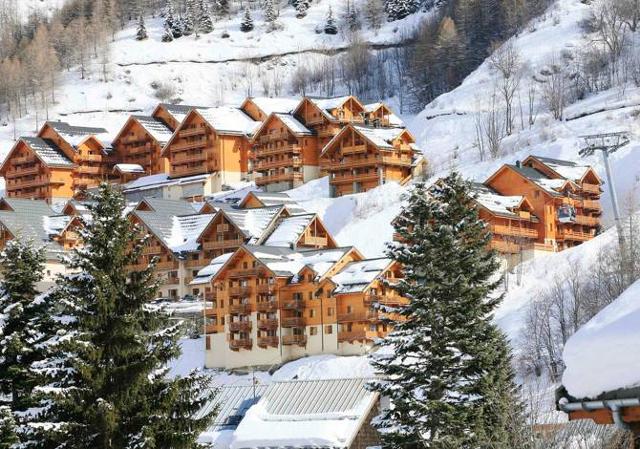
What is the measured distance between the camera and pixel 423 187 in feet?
128

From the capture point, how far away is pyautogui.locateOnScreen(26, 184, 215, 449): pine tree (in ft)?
95.1

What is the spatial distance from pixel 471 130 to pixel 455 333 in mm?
85428

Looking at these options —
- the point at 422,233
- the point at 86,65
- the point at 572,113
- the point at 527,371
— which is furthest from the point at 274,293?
the point at 86,65

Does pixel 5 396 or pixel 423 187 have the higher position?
pixel 423 187

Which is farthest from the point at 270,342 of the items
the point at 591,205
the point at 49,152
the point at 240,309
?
the point at 49,152

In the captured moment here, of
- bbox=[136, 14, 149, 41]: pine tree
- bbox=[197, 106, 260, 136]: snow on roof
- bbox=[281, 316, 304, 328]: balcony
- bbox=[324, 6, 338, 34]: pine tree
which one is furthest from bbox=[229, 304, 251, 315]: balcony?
bbox=[136, 14, 149, 41]: pine tree

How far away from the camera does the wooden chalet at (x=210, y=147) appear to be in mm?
121688

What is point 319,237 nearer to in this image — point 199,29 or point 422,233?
point 422,233

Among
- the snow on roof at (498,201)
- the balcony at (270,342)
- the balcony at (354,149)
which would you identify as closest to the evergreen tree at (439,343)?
the balcony at (270,342)

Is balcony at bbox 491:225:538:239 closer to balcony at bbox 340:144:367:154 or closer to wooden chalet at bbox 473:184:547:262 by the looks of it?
wooden chalet at bbox 473:184:547:262

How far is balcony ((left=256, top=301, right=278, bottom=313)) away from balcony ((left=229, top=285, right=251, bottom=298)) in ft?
4.38

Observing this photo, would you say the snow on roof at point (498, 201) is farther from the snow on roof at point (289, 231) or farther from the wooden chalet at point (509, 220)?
the snow on roof at point (289, 231)

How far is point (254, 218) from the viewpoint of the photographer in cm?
9806

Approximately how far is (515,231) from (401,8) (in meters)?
103
